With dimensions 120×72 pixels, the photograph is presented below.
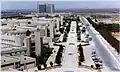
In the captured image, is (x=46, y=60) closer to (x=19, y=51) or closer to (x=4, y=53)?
(x=19, y=51)

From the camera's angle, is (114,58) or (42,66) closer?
(42,66)

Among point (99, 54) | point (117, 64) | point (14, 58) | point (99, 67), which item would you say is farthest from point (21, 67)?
point (99, 54)

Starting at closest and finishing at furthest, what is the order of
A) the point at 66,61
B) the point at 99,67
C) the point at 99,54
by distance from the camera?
1. the point at 99,67
2. the point at 66,61
3. the point at 99,54

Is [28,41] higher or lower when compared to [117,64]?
higher

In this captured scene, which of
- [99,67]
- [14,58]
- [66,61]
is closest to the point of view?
[14,58]

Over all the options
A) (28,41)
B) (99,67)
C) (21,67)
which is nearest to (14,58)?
(21,67)

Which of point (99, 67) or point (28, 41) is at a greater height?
point (28, 41)

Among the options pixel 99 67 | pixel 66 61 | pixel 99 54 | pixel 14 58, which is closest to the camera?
pixel 14 58

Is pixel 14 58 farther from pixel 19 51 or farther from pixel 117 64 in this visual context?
pixel 117 64

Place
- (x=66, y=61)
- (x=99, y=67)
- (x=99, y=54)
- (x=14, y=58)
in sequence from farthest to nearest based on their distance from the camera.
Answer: (x=99, y=54) < (x=66, y=61) < (x=99, y=67) < (x=14, y=58)
